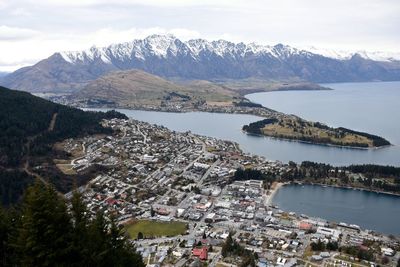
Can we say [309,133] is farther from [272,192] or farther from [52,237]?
[52,237]

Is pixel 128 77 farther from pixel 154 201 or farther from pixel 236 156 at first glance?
pixel 154 201

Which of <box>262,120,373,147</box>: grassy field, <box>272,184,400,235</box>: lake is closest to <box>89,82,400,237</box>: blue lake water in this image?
<box>272,184,400,235</box>: lake

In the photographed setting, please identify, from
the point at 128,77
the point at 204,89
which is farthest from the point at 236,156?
the point at 128,77

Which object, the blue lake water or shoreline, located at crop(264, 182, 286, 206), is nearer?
the blue lake water

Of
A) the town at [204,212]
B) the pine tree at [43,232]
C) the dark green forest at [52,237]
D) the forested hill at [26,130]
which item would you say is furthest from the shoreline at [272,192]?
the pine tree at [43,232]

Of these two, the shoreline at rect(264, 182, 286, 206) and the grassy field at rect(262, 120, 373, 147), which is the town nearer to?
the shoreline at rect(264, 182, 286, 206)

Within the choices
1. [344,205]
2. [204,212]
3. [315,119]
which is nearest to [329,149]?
[344,205]
